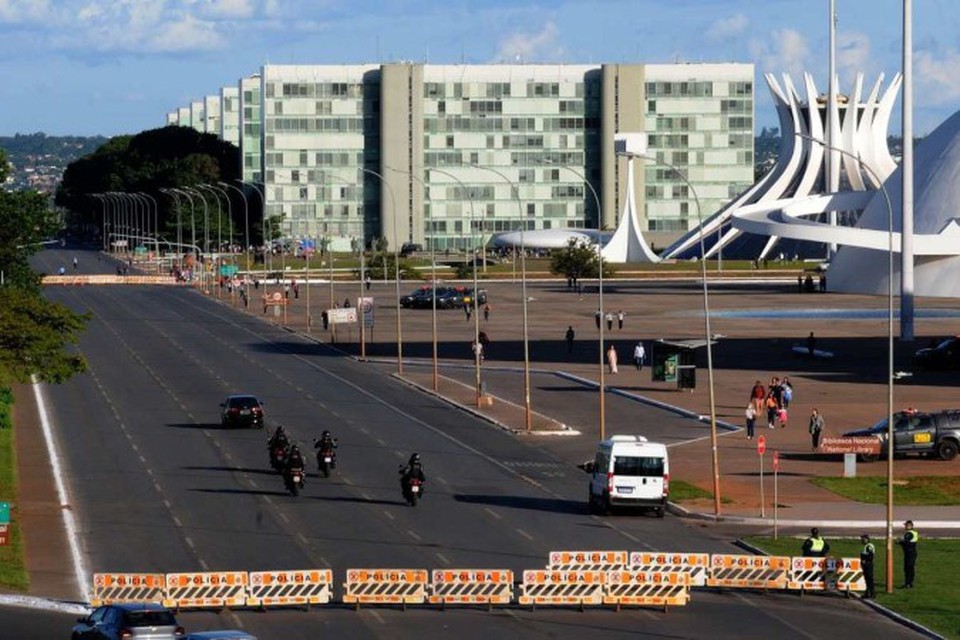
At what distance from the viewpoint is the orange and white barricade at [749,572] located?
41.6m

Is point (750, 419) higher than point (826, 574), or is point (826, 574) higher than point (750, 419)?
point (750, 419)

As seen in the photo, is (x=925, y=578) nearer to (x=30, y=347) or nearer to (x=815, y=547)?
(x=815, y=547)

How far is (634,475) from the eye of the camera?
5088cm

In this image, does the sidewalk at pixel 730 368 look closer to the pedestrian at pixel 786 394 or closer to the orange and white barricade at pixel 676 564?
the pedestrian at pixel 786 394

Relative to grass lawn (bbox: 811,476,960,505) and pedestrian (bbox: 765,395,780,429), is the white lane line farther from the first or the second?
pedestrian (bbox: 765,395,780,429)

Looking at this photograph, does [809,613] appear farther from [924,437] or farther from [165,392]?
[165,392]

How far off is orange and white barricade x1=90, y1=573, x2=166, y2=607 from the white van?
1484 centimetres

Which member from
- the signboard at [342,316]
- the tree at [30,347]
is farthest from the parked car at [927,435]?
the signboard at [342,316]

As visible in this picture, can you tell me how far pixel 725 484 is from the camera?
57.4 metres

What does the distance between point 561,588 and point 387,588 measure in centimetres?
326

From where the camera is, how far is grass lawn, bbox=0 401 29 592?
138ft

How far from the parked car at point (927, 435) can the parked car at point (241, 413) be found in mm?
20248

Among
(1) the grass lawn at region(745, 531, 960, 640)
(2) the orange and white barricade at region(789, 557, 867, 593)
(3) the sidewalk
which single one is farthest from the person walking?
(2) the orange and white barricade at region(789, 557, 867, 593)

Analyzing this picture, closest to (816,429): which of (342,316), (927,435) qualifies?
(927,435)
